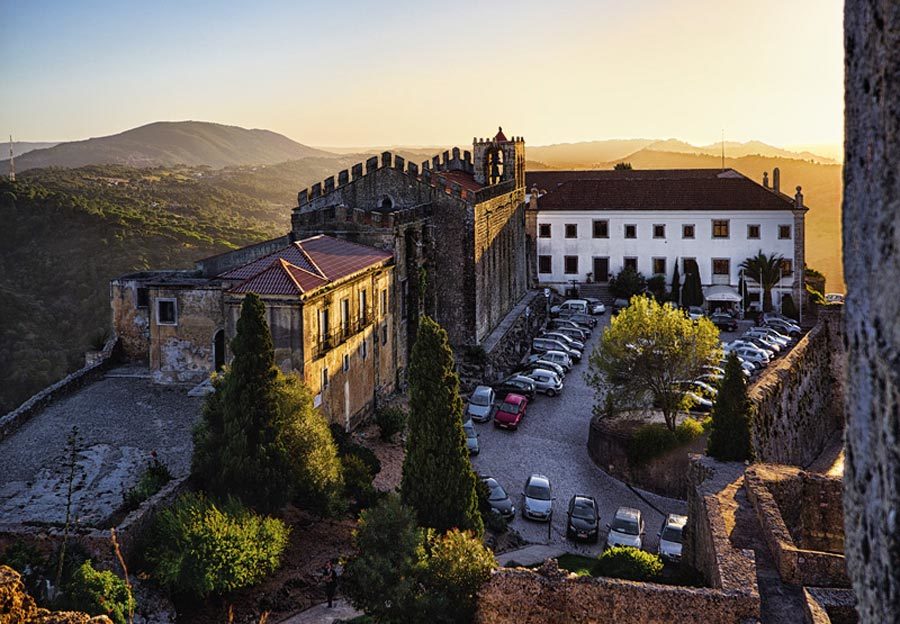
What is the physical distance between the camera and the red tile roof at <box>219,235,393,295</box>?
2509 cm

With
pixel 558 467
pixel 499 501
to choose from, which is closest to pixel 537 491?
pixel 499 501

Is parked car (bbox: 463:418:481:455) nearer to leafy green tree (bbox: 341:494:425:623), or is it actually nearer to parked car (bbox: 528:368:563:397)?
parked car (bbox: 528:368:563:397)

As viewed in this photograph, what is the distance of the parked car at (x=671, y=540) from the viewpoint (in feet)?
74.0

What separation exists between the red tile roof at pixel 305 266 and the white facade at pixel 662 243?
79.2ft

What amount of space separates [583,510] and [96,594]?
1363 cm

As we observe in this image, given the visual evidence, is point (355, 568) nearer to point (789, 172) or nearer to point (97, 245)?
point (97, 245)

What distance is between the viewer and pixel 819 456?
36.2 meters

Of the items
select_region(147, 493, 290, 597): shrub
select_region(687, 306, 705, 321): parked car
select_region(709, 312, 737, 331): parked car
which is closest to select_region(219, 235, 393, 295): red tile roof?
select_region(147, 493, 290, 597): shrub

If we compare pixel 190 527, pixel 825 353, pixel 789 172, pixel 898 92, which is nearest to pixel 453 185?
pixel 825 353

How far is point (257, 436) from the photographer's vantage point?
21.0 m

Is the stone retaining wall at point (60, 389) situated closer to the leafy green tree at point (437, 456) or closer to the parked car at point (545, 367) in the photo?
the leafy green tree at point (437, 456)

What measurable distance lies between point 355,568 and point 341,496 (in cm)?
555

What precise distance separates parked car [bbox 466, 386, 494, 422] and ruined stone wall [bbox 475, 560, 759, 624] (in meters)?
16.5

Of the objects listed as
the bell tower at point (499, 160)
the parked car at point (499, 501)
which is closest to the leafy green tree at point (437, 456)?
the parked car at point (499, 501)
